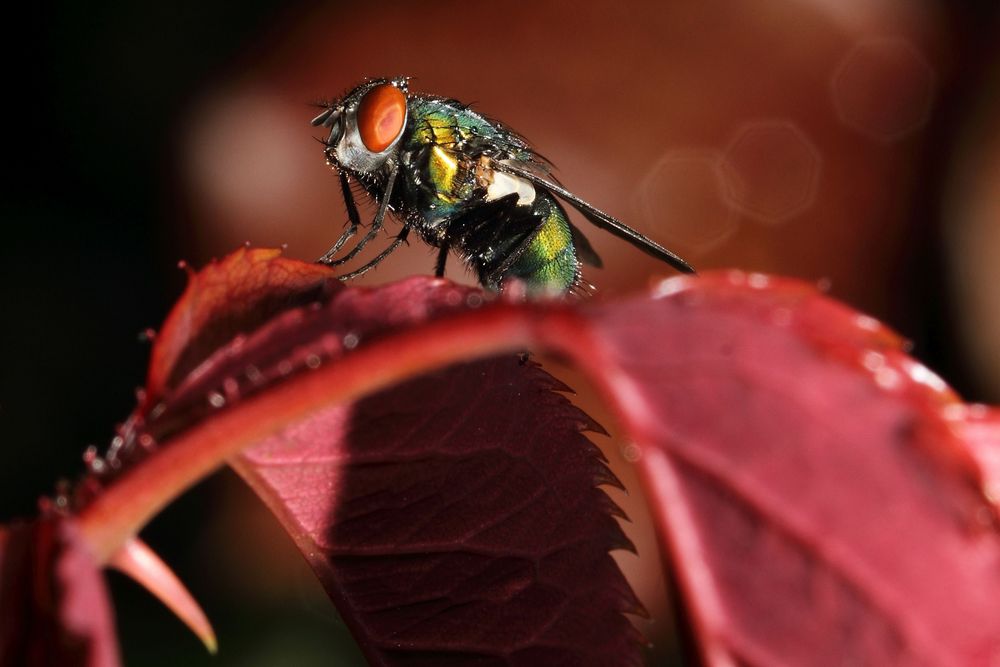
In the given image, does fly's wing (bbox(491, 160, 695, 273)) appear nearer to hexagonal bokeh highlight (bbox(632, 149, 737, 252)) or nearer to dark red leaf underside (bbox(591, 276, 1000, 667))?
hexagonal bokeh highlight (bbox(632, 149, 737, 252))

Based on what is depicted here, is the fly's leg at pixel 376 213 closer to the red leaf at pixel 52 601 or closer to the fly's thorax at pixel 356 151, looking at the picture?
the fly's thorax at pixel 356 151

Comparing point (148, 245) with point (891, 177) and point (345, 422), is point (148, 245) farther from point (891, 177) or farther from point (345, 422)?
point (345, 422)

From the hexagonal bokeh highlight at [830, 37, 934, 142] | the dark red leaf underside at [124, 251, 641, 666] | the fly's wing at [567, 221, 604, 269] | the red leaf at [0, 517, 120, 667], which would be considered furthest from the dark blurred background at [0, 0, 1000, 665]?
the red leaf at [0, 517, 120, 667]

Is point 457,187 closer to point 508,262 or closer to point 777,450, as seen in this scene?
point 508,262

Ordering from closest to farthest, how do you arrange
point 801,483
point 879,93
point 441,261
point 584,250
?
point 801,483, point 441,261, point 584,250, point 879,93

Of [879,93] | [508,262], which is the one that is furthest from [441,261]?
[879,93]

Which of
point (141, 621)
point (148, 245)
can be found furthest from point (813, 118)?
point (141, 621)

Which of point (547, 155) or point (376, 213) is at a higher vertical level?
point (547, 155)

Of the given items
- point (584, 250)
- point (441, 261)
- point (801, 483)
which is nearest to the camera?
point (801, 483)
